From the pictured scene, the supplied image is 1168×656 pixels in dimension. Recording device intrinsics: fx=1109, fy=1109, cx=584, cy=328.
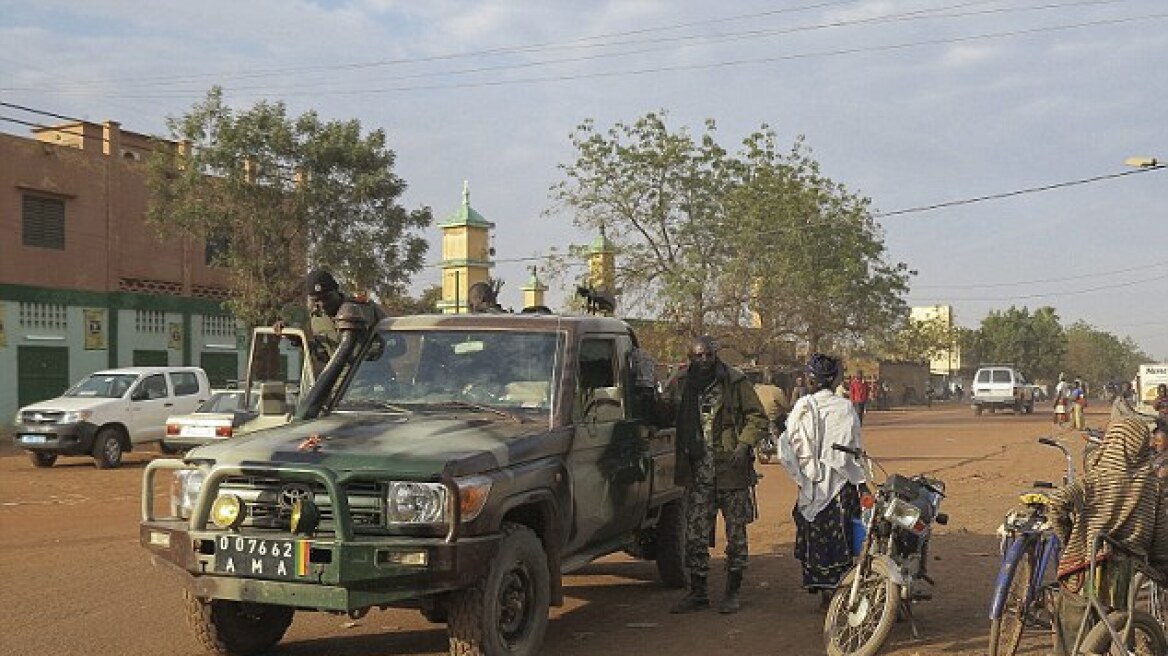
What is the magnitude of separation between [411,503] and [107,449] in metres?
16.3

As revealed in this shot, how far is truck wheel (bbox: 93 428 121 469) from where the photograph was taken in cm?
1947

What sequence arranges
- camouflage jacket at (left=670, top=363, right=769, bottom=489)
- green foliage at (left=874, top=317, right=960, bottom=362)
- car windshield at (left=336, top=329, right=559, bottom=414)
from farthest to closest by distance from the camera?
green foliage at (left=874, top=317, right=960, bottom=362) → camouflage jacket at (left=670, top=363, right=769, bottom=489) → car windshield at (left=336, top=329, right=559, bottom=414)

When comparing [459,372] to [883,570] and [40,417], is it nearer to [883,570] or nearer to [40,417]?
[883,570]

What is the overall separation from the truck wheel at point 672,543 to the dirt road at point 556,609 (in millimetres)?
160

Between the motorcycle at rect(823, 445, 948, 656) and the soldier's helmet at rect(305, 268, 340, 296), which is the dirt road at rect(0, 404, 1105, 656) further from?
the soldier's helmet at rect(305, 268, 340, 296)

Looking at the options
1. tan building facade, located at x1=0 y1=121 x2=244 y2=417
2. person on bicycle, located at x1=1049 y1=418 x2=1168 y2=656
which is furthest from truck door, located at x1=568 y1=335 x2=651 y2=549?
tan building facade, located at x1=0 y1=121 x2=244 y2=417

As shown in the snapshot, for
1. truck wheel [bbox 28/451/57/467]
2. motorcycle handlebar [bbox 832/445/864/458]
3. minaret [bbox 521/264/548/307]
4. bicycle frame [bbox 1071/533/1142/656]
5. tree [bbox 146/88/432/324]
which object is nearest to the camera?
bicycle frame [bbox 1071/533/1142/656]

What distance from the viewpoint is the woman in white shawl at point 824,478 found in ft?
23.5

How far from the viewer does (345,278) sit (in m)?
27.8

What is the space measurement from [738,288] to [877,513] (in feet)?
104

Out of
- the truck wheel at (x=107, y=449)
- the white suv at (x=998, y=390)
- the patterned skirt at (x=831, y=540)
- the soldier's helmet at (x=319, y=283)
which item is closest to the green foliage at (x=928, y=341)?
the white suv at (x=998, y=390)

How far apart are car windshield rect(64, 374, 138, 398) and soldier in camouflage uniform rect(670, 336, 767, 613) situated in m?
15.5

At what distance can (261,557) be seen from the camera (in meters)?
5.21

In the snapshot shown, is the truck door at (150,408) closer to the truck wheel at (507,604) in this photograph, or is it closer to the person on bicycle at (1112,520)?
the truck wheel at (507,604)
